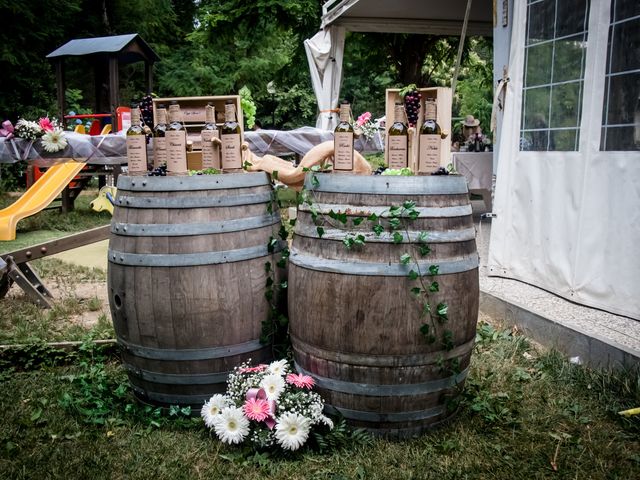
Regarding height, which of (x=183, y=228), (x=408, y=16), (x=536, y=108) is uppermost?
(x=408, y=16)

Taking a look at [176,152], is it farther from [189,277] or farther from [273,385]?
[273,385]

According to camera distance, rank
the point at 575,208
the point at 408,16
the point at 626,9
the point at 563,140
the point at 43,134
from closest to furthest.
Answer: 1. the point at 626,9
2. the point at 575,208
3. the point at 563,140
4. the point at 43,134
5. the point at 408,16

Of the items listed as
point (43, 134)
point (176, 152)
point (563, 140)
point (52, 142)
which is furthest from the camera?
point (43, 134)

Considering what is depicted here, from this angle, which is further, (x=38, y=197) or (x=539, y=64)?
(x=38, y=197)

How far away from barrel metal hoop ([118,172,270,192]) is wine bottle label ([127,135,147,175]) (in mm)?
199

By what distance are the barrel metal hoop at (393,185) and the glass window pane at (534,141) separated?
2.12 metres

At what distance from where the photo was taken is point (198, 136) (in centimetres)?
321

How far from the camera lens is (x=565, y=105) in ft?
13.1

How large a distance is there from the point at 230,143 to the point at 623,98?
2337 mm

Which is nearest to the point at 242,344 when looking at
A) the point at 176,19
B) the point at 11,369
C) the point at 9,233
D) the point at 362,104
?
the point at 11,369

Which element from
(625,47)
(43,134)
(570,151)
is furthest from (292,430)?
(43,134)

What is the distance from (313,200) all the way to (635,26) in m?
2.32

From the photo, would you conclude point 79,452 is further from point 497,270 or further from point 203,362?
point 497,270

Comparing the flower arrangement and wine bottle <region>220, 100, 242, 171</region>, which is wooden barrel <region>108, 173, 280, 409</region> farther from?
the flower arrangement
